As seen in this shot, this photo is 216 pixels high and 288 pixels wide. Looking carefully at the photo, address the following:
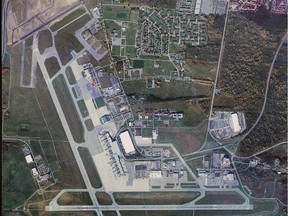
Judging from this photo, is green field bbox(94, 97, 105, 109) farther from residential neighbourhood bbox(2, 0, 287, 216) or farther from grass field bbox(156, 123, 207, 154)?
grass field bbox(156, 123, 207, 154)

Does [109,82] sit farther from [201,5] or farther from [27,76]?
[201,5]

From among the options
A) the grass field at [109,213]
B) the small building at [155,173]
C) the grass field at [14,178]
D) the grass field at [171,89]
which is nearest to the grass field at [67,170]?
the grass field at [14,178]

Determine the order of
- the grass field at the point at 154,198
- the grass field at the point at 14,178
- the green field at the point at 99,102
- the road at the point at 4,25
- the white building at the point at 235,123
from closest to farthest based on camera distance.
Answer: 1. the road at the point at 4,25
2. the grass field at the point at 14,178
3. the green field at the point at 99,102
4. the grass field at the point at 154,198
5. the white building at the point at 235,123

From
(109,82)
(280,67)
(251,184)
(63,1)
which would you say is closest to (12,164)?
(109,82)

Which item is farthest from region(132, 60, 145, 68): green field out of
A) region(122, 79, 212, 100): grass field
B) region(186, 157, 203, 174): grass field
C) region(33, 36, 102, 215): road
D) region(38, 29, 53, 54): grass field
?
region(186, 157, 203, 174): grass field

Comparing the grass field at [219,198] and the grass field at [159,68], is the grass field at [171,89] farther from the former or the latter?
the grass field at [219,198]

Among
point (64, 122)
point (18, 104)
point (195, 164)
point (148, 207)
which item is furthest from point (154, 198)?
point (18, 104)
